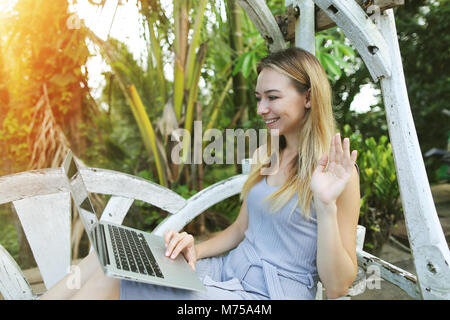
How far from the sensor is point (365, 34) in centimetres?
97

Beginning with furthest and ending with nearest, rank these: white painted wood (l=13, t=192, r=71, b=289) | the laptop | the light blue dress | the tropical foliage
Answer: the tropical foliage → white painted wood (l=13, t=192, r=71, b=289) → the light blue dress → the laptop

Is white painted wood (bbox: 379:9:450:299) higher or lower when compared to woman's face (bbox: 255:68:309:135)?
lower

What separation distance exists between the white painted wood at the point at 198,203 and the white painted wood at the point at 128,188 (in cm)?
3

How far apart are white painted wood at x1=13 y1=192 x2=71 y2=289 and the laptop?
0.89ft

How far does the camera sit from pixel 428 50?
3.08 meters

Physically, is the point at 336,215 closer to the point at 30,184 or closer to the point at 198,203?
the point at 198,203

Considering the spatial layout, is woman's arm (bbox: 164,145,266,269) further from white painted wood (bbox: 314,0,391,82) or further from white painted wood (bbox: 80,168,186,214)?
white painted wood (bbox: 314,0,391,82)

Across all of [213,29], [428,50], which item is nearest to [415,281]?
[213,29]

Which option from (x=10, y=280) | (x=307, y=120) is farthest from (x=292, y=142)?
(x=10, y=280)

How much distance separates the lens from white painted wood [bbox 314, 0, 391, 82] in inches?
38.0

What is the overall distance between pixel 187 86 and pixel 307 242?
1506mm

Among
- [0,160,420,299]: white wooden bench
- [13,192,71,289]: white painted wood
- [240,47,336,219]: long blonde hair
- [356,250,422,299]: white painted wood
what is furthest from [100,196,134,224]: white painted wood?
[356,250,422,299]: white painted wood

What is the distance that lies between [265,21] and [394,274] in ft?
3.49
